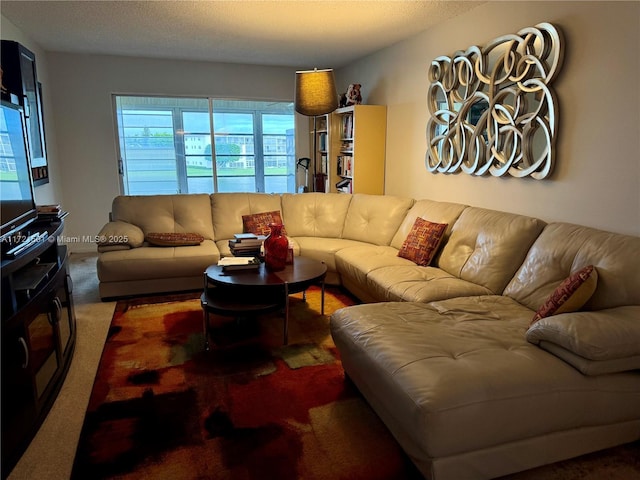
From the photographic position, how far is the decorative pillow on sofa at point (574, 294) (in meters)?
1.97

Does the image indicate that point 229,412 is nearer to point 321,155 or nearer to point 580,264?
point 580,264

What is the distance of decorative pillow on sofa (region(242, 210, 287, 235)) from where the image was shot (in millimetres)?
4164

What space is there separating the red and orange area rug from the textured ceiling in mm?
2458

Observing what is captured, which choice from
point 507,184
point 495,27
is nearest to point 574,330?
point 507,184

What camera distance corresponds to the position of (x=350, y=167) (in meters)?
5.01

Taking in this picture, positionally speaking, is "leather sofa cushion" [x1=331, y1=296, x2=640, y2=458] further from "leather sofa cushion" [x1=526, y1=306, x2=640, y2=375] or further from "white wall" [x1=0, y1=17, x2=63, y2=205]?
"white wall" [x1=0, y1=17, x2=63, y2=205]

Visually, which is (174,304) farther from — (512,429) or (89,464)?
(512,429)

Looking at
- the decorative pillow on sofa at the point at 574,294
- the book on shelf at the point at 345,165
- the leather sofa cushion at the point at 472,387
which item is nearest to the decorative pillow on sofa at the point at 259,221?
the book on shelf at the point at 345,165

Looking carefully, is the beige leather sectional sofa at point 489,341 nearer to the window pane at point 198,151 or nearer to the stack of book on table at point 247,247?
the stack of book on table at point 247,247

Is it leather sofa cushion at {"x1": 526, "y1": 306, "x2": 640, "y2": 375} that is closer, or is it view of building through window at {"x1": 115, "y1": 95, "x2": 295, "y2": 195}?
leather sofa cushion at {"x1": 526, "y1": 306, "x2": 640, "y2": 375}

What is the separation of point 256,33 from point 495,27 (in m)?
2.18

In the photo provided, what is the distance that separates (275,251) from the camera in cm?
302

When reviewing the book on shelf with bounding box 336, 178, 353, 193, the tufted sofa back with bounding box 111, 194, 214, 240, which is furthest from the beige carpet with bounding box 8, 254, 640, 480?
the book on shelf with bounding box 336, 178, 353, 193

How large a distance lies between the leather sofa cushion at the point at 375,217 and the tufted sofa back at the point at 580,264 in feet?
5.00
